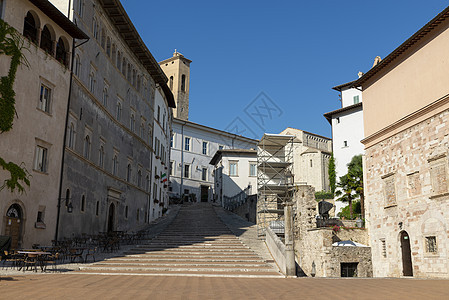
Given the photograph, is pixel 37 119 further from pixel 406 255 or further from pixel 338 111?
pixel 338 111

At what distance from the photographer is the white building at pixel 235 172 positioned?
1979 inches

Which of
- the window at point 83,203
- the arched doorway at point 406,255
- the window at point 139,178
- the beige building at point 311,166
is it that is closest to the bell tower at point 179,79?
the beige building at point 311,166

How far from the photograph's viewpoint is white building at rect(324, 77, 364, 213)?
151ft

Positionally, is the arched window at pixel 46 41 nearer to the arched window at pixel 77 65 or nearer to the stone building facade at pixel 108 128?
the stone building facade at pixel 108 128

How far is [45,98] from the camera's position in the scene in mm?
19531

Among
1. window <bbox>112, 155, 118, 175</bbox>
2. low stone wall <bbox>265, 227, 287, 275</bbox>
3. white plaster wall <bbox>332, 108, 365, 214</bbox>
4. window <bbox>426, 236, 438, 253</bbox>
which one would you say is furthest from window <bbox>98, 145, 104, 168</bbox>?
white plaster wall <bbox>332, 108, 365, 214</bbox>

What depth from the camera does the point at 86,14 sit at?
2378 cm

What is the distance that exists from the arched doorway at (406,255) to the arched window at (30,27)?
68.1 feet

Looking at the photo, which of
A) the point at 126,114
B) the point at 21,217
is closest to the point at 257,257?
the point at 21,217

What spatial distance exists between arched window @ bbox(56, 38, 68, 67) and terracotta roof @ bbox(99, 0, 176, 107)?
19.2 ft

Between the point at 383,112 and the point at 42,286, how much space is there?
67.1 ft

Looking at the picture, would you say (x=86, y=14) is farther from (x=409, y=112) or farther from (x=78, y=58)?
(x=409, y=112)

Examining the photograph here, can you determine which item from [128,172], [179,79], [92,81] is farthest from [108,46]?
[179,79]

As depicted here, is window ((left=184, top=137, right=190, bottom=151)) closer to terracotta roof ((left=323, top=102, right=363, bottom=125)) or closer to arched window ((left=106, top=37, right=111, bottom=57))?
terracotta roof ((left=323, top=102, right=363, bottom=125))
